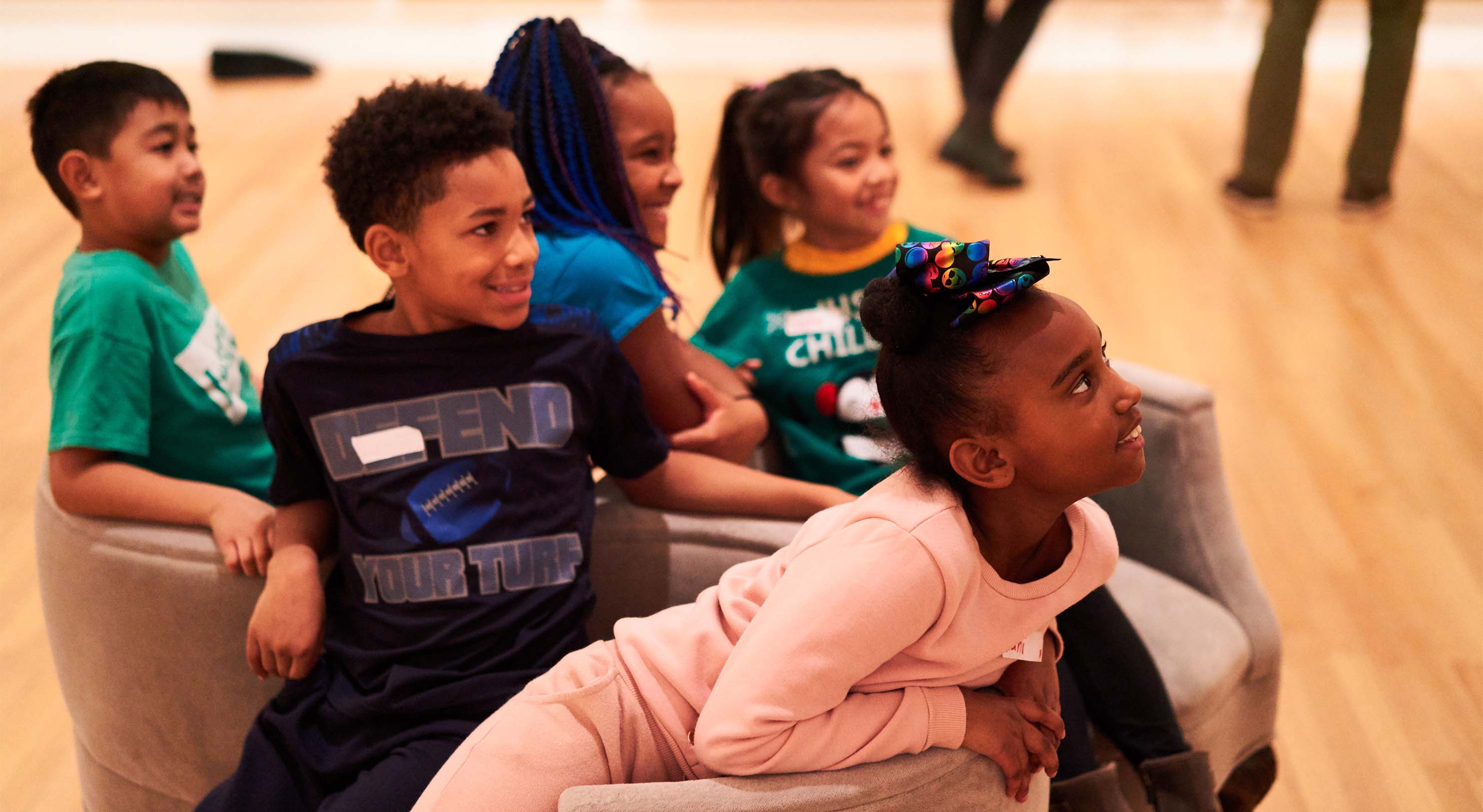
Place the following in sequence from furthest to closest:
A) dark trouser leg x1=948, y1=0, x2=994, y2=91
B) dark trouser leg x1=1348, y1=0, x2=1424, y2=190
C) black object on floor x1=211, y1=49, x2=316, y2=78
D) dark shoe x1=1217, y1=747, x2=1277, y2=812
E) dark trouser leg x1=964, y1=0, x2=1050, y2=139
Answer: black object on floor x1=211, y1=49, x2=316, y2=78, dark trouser leg x1=948, y1=0, x2=994, y2=91, dark trouser leg x1=964, y1=0, x2=1050, y2=139, dark trouser leg x1=1348, y1=0, x2=1424, y2=190, dark shoe x1=1217, y1=747, x2=1277, y2=812

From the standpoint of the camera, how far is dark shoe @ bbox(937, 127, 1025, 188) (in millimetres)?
4055

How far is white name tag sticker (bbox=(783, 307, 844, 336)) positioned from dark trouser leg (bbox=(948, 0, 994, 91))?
2610 millimetres

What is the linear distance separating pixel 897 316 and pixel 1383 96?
10.6 feet

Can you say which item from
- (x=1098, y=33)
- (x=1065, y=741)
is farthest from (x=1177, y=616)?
(x=1098, y=33)

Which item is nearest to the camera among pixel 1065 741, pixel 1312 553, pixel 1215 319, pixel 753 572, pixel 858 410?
pixel 753 572

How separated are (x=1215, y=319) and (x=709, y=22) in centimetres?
329

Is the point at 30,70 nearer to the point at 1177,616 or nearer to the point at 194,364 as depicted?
the point at 194,364

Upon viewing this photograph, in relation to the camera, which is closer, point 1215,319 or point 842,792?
point 842,792

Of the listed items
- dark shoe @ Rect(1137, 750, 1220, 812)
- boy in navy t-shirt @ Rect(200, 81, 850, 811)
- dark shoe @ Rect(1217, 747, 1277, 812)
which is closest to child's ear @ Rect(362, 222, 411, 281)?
boy in navy t-shirt @ Rect(200, 81, 850, 811)

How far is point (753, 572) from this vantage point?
4.19ft

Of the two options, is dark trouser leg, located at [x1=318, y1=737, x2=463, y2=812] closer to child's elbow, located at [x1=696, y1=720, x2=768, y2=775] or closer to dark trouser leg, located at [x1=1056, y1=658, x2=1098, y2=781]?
child's elbow, located at [x1=696, y1=720, x2=768, y2=775]

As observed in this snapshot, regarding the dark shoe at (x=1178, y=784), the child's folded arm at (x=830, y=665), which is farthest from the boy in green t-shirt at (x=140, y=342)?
the dark shoe at (x=1178, y=784)

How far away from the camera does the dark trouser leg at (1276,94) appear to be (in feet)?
12.0

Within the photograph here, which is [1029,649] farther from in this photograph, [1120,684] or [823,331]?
[823,331]
